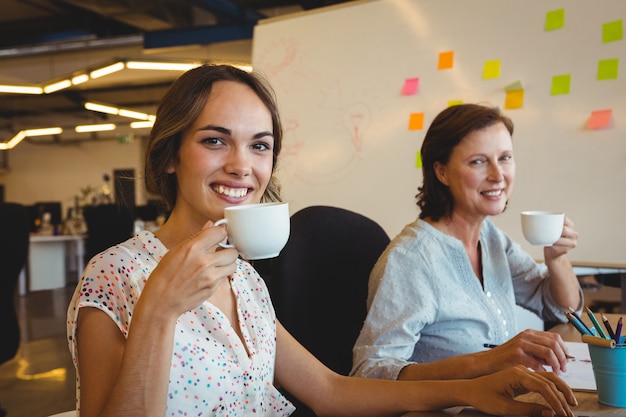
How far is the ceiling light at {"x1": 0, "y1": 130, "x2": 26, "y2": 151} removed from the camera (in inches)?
549

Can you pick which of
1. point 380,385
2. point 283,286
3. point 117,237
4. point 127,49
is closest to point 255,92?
point 283,286

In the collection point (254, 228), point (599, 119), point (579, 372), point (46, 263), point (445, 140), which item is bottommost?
point (46, 263)

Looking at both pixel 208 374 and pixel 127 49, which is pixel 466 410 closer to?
pixel 208 374

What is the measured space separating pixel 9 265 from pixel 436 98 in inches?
87.2

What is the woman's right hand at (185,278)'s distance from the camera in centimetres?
90

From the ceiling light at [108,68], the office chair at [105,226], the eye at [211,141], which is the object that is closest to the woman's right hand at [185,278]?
the eye at [211,141]

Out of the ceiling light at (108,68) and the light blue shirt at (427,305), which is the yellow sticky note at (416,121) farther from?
the ceiling light at (108,68)

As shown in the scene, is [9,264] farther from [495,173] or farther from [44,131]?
[44,131]

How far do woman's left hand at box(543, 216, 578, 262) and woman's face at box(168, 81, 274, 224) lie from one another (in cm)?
107

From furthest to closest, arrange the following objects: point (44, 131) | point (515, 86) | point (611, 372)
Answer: point (44, 131)
point (515, 86)
point (611, 372)

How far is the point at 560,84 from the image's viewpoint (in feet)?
9.03

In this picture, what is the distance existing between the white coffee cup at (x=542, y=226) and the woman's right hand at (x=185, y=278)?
1.07 metres

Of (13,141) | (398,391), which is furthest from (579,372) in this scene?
(13,141)

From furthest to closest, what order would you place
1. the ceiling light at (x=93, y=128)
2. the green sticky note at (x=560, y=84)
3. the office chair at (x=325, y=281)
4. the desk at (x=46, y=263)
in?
1. the ceiling light at (x=93, y=128)
2. the desk at (x=46, y=263)
3. the green sticky note at (x=560, y=84)
4. the office chair at (x=325, y=281)
